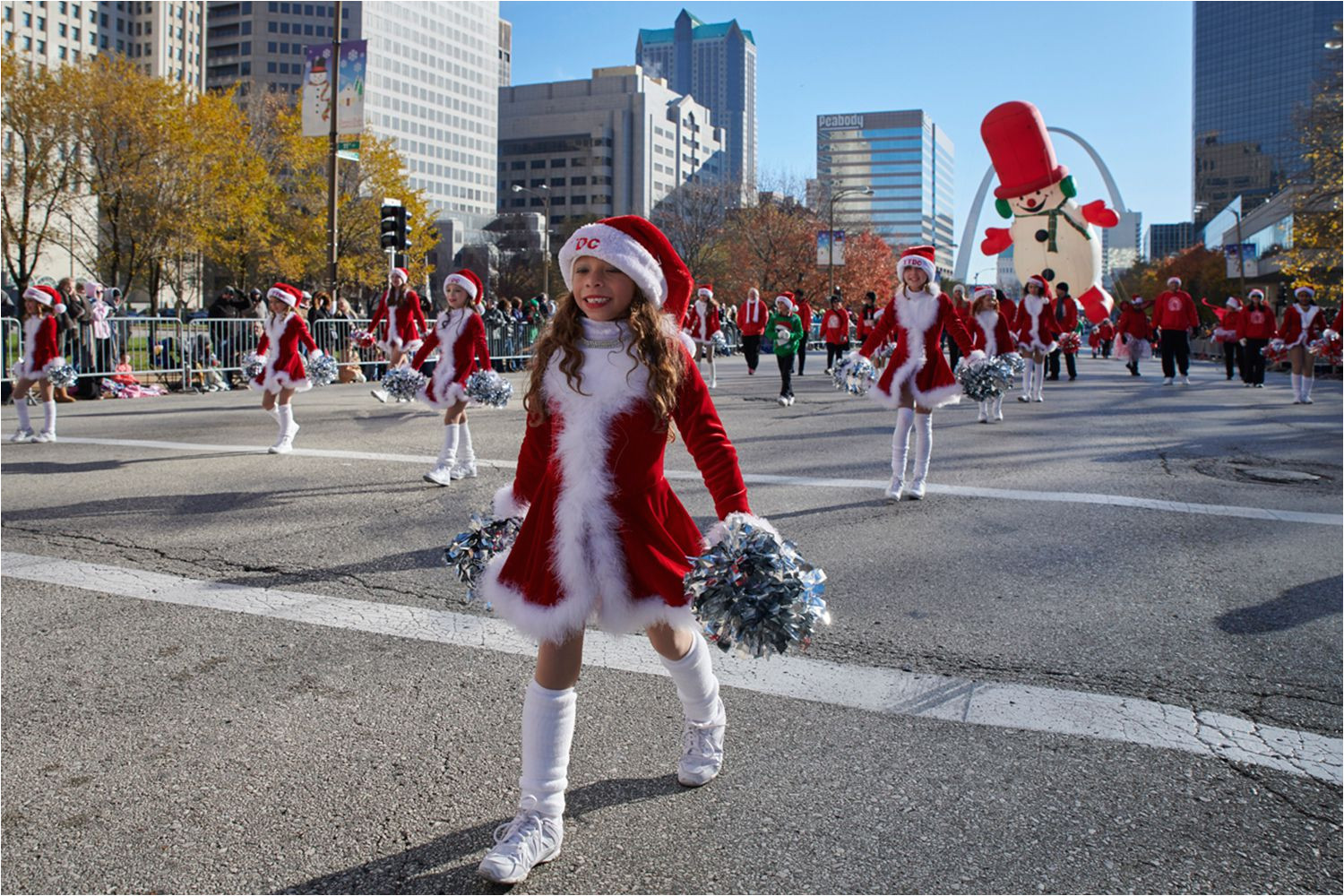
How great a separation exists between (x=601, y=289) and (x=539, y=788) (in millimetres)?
1370

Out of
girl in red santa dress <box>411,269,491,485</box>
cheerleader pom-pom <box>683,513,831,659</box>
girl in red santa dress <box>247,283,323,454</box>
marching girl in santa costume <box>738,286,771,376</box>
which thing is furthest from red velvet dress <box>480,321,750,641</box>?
marching girl in santa costume <box>738,286,771,376</box>

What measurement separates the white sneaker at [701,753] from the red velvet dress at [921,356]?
5.55 metres

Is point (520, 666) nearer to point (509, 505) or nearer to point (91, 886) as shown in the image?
point (509, 505)

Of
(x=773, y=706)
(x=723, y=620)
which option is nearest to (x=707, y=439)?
(x=723, y=620)

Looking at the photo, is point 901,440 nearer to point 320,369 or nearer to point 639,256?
point 639,256

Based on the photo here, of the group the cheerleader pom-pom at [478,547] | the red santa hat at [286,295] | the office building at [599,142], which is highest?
the office building at [599,142]

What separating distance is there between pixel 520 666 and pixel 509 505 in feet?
4.12

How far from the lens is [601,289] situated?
3.15 metres

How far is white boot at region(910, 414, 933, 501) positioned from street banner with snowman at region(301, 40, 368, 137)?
16.1 m

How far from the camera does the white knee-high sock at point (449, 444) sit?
9000 millimetres

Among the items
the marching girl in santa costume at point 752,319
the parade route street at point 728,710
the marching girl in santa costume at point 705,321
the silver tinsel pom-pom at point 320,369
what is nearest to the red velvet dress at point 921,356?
the parade route street at point 728,710

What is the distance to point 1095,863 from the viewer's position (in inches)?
111

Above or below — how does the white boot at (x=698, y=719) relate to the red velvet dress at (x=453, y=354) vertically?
below

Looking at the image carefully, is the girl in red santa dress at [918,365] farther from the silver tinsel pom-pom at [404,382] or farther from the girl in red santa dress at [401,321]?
the girl in red santa dress at [401,321]
